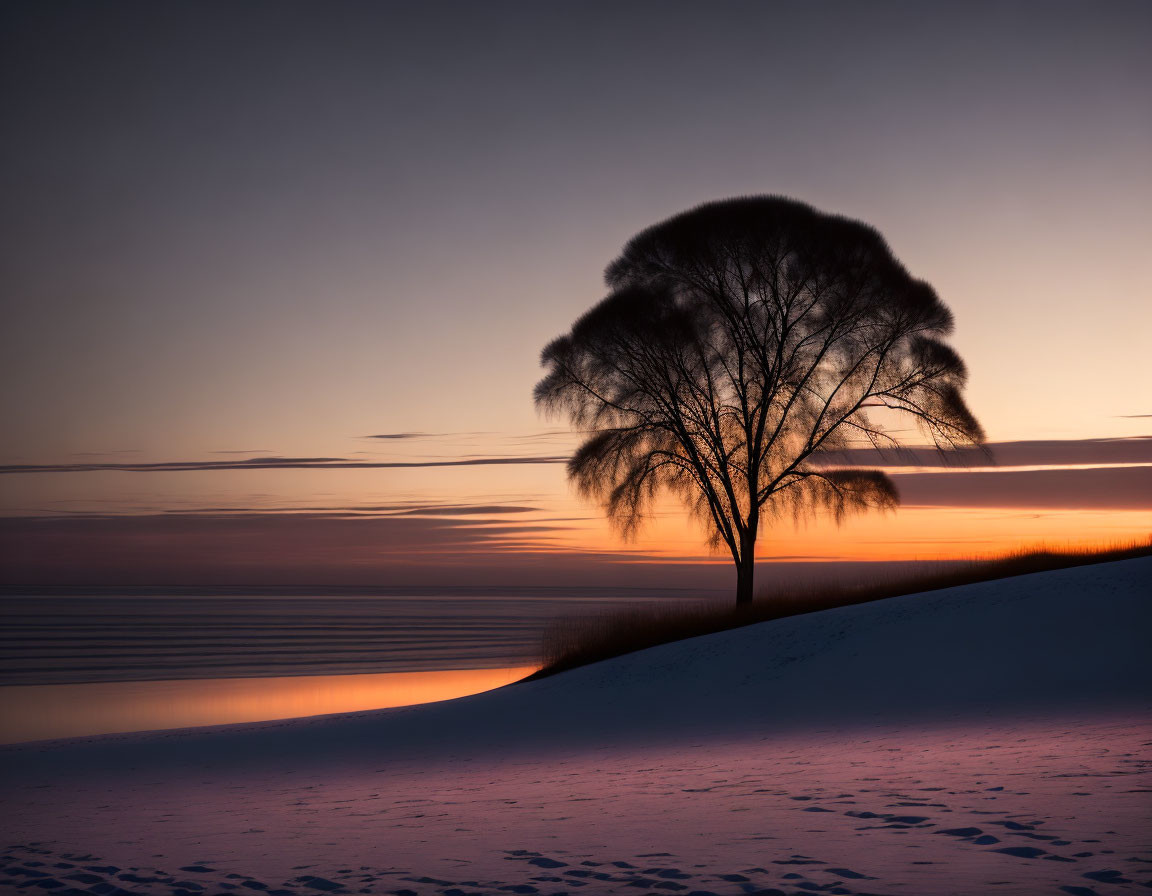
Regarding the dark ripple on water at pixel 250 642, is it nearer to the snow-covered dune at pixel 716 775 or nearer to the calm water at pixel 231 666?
the calm water at pixel 231 666

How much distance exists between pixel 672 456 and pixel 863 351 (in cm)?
520

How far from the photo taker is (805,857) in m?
5.59

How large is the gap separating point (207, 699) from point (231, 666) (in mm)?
6870

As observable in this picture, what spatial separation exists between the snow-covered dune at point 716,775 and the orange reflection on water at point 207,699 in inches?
121

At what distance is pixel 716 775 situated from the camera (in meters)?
8.94

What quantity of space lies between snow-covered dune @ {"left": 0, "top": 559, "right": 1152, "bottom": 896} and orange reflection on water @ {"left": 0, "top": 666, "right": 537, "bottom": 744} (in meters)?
3.06

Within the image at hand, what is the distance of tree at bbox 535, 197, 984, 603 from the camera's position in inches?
888

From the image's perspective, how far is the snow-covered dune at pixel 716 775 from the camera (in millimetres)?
5660

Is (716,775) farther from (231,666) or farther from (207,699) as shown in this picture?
(231,666)

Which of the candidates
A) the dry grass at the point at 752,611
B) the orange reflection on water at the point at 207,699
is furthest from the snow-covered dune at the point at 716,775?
the orange reflection on water at the point at 207,699

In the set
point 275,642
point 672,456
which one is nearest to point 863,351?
point 672,456

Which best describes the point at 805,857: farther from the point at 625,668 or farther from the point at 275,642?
the point at 275,642


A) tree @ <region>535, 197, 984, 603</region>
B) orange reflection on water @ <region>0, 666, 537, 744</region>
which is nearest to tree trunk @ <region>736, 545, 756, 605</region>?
tree @ <region>535, 197, 984, 603</region>

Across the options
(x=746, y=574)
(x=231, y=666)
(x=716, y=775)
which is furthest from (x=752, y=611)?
(x=231, y=666)
